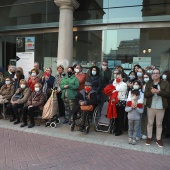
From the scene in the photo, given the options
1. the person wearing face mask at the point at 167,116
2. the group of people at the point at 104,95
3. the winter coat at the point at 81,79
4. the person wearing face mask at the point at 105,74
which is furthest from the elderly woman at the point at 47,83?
the person wearing face mask at the point at 167,116

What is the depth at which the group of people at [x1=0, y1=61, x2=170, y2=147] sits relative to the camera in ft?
18.8

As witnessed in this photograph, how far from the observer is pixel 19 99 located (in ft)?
24.4

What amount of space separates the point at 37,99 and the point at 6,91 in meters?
1.47

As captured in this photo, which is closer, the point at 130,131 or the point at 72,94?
the point at 130,131

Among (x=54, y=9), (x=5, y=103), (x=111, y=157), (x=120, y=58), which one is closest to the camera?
(x=111, y=157)

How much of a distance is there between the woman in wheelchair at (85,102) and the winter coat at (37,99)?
1141mm

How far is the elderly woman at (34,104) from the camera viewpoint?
23.2ft

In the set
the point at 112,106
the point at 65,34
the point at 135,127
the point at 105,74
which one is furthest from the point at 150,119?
the point at 65,34

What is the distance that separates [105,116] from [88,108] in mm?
655

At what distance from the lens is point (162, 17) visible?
10.2 meters

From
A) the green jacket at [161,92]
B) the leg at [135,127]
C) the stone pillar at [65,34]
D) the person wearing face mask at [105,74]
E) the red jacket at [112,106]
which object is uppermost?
the stone pillar at [65,34]

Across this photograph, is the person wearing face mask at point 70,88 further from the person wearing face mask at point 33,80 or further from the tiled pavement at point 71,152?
the person wearing face mask at point 33,80

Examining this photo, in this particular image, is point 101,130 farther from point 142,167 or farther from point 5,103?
point 5,103

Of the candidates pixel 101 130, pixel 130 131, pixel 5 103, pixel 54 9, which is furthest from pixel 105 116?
pixel 54 9
